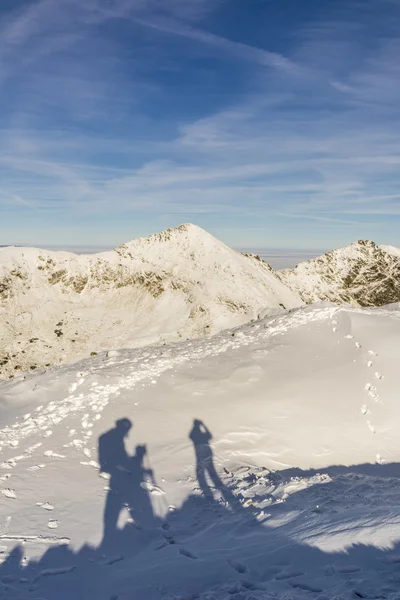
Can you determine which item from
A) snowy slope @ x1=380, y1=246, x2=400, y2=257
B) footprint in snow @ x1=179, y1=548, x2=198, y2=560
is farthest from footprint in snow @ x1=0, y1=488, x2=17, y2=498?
snowy slope @ x1=380, y1=246, x2=400, y2=257

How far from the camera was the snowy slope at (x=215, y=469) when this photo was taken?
6.15 metres

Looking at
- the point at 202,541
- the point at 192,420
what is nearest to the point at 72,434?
the point at 192,420

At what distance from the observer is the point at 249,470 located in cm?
1116

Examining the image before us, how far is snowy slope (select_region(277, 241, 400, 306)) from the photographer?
258ft

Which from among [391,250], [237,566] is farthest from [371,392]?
[391,250]

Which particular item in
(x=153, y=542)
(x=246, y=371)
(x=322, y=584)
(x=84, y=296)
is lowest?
(x=153, y=542)

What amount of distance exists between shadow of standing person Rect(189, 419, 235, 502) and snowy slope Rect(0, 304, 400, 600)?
5 centimetres

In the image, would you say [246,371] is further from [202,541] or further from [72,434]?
[202,541]

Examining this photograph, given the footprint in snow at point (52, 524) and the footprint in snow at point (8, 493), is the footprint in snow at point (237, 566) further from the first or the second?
the footprint in snow at point (8, 493)

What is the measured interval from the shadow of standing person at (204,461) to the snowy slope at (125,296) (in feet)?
109

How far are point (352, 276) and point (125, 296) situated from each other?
4892 centimetres

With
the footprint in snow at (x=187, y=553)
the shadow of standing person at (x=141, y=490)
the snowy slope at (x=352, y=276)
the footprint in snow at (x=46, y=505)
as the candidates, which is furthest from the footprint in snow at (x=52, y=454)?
the snowy slope at (x=352, y=276)

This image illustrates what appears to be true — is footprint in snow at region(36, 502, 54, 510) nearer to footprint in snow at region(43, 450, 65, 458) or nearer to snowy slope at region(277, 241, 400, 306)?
footprint in snow at region(43, 450, 65, 458)

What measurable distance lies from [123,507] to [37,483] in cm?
237
